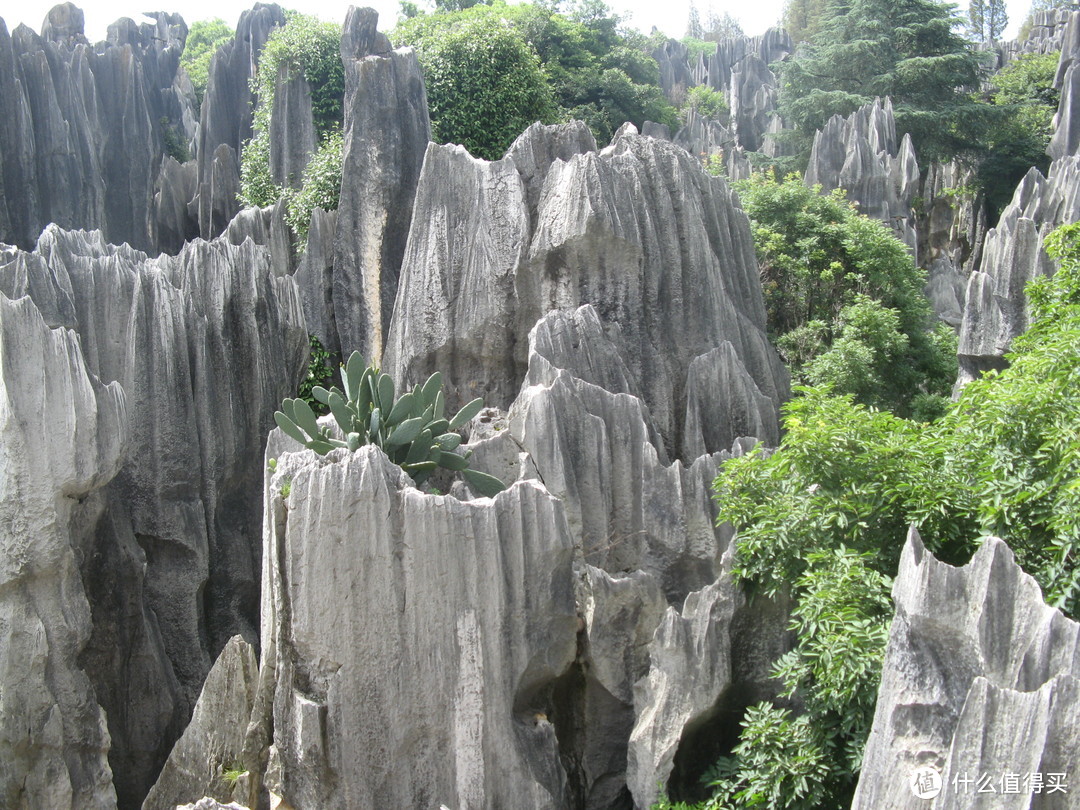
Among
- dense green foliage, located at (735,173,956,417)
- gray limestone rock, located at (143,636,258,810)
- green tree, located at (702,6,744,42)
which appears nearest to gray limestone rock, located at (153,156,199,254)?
dense green foliage, located at (735,173,956,417)

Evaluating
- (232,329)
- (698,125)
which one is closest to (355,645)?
(232,329)

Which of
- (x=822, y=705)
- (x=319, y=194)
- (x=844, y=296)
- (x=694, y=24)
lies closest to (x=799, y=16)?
(x=694, y=24)

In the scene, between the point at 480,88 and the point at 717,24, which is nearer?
the point at 480,88

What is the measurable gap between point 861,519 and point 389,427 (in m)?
3.98

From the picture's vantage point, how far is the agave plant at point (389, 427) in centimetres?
914

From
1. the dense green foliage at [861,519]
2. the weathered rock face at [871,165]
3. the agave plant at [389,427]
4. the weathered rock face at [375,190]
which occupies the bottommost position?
the dense green foliage at [861,519]

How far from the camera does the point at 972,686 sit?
19.9 ft

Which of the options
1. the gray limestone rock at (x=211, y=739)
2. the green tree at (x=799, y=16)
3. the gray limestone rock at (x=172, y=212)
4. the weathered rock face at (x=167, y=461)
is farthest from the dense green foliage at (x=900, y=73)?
the green tree at (x=799, y=16)

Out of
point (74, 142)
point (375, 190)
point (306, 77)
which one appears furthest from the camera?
point (74, 142)

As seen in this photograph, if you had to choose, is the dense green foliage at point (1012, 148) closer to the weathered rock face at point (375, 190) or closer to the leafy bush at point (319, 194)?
the weathered rock face at point (375, 190)

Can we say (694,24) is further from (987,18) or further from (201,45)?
(201,45)

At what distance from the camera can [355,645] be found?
8.25 meters

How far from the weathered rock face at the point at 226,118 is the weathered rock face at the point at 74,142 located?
Result: 5.17 ft

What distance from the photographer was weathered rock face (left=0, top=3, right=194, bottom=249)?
2575 cm
